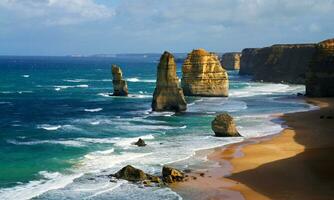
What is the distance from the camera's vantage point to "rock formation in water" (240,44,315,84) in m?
139

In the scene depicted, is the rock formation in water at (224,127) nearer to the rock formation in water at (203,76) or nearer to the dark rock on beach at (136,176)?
the dark rock on beach at (136,176)

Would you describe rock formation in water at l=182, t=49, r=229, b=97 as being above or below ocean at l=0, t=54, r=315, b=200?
above

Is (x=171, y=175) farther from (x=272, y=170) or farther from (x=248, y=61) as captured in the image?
(x=248, y=61)

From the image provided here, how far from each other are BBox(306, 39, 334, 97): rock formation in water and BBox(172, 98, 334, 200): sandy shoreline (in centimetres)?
3836

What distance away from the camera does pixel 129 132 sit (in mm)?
58594

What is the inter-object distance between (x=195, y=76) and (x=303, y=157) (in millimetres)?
Result: 53015

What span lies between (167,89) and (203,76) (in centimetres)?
2342

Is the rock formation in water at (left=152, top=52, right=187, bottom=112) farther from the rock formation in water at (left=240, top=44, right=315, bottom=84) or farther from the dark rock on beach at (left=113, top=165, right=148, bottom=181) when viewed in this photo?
the rock formation in water at (left=240, top=44, right=315, bottom=84)

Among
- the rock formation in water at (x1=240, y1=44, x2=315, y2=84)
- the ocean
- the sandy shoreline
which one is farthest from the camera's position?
the rock formation in water at (x1=240, y1=44, x2=315, y2=84)

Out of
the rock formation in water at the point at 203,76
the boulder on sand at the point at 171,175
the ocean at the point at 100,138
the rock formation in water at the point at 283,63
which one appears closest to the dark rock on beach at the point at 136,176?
the boulder on sand at the point at 171,175

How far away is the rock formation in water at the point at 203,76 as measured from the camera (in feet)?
315

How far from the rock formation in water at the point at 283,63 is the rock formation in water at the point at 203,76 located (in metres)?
42.8

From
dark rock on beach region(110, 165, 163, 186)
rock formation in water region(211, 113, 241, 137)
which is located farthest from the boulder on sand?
rock formation in water region(211, 113, 241, 137)

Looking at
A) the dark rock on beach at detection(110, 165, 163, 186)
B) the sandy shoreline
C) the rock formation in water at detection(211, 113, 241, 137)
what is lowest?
the sandy shoreline
